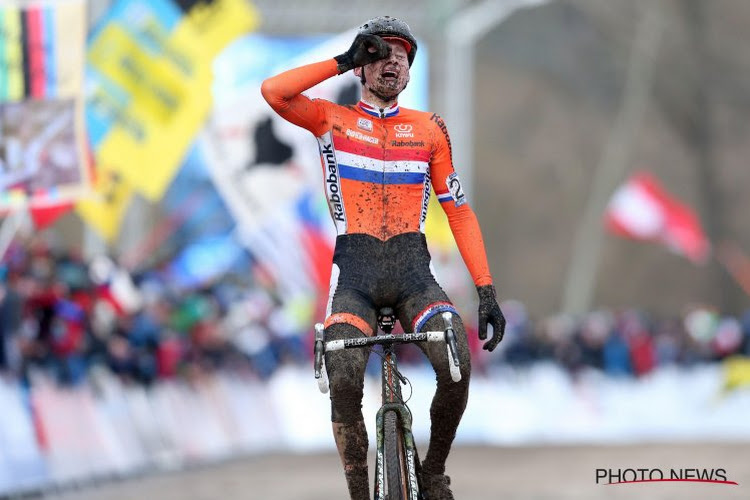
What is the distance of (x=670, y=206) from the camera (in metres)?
32.3

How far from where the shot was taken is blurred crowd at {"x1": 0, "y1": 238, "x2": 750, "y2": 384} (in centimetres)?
1535

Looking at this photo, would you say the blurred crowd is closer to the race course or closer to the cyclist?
the race course

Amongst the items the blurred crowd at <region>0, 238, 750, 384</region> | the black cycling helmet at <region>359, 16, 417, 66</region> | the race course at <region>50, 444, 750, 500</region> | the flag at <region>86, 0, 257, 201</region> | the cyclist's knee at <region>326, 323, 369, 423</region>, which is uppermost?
the flag at <region>86, 0, 257, 201</region>

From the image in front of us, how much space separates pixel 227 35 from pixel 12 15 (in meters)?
4.27

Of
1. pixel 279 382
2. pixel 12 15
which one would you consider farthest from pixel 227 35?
pixel 279 382

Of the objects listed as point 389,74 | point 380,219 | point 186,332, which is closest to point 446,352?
point 380,219

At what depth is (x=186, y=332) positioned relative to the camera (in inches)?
816

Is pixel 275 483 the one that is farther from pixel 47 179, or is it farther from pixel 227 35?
pixel 227 35

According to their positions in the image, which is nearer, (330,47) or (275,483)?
(275,483)

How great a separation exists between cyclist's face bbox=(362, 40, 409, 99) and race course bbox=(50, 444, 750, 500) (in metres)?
5.69

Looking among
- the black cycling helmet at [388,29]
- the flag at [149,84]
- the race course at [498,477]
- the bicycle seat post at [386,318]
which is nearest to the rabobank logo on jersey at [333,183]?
the bicycle seat post at [386,318]

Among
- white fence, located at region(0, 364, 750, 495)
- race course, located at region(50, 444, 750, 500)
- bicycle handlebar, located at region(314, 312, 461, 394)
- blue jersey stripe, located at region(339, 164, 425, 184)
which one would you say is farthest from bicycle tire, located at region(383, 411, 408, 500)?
white fence, located at region(0, 364, 750, 495)

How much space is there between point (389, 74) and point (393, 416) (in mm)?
1814

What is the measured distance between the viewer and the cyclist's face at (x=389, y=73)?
780 cm
